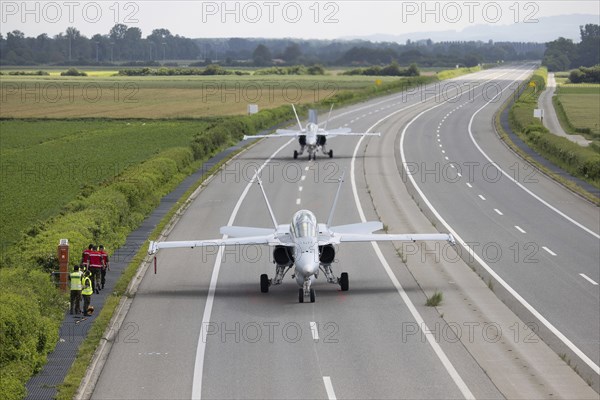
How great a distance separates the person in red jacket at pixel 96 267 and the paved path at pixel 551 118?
57.3 meters

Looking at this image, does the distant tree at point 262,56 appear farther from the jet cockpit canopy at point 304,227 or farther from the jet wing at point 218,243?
the jet cockpit canopy at point 304,227

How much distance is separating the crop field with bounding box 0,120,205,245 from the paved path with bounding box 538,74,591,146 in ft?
103

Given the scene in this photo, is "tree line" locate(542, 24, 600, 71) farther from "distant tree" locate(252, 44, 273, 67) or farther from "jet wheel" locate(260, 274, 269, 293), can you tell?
"jet wheel" locate(260, 274, 269, 293)

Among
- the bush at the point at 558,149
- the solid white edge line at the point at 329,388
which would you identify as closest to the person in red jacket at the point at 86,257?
the solid white edge line at the point at 329,388

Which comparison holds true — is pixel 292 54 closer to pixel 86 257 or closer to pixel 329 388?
pixel 86 257

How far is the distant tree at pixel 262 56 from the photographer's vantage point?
19025 cm

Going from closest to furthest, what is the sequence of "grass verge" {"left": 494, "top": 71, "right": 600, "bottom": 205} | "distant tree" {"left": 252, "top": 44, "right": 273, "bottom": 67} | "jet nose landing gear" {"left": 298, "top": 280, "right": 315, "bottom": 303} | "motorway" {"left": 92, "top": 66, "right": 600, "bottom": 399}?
"motorway" {"left": 92, "top": 66, "right": 600, "bottom": 399}, "jet nose landing gear" {"left": 298, "top": 280, "right": 315, "bottom": 303}, "grass verge" {"left": 494, "top": 71, "right": 600, "bottom": 205}, "distant tree" {"left": 252, "top": 44, "right": 273, "bottom": 67}

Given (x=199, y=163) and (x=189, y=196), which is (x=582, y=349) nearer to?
(x=189, y=196)

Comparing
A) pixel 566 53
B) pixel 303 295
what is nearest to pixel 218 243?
pixel 303 295

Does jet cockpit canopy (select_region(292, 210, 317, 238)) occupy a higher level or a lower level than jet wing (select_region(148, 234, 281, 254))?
higher

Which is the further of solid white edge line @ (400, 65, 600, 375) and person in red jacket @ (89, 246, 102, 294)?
person in red jacket @ (89, 246, 102, 294)

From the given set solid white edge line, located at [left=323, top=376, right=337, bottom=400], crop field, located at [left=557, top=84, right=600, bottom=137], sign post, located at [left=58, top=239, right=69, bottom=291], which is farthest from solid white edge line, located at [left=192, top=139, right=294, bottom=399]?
→ crop field, located at [left=557, top=84, right=600, bottom=137]

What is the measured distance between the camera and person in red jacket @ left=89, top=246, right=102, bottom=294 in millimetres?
31641

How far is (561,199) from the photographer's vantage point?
54.4 m
